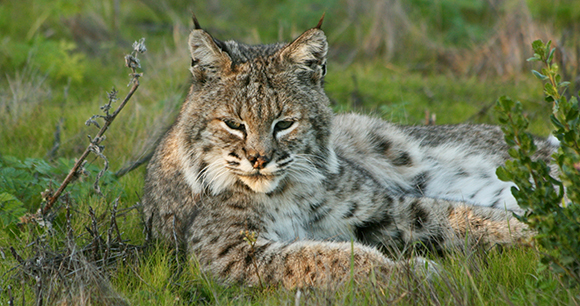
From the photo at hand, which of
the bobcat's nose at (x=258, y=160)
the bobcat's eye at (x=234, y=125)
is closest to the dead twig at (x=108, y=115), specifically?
the bobcat's eye at (x=234, y=125)

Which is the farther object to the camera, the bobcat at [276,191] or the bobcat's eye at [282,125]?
the bobcat's eye at [282,125]

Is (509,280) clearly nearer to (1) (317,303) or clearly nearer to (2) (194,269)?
(1) (317,303)

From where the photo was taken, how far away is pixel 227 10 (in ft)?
41.2

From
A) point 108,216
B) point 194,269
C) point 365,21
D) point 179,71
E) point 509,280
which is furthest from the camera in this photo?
point 365,21

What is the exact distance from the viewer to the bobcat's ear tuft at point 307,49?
3.76 meters

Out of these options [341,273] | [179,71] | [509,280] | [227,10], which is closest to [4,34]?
[179,71]

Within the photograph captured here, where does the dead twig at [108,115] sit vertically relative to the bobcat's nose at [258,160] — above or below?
above

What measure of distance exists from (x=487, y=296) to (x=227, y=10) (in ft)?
35.1

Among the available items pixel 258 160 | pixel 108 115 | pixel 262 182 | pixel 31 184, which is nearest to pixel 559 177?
pixel 258 160

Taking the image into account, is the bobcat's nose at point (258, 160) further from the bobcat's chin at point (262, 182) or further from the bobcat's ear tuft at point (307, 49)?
the bobcat's ear tuft at point (307, 49)

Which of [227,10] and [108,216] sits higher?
[227,10]

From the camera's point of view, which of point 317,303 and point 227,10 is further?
point 227,10

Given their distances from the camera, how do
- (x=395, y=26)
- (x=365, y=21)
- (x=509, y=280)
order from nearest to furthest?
(x=509, y=280) → (x=395, y=26) → (x=365, y=21)

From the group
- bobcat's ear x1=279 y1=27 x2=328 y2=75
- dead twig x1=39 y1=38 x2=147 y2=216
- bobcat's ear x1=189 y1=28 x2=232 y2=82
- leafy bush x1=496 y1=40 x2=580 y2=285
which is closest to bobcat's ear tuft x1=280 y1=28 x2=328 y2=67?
bobcat's ear x1=279 y1=27 x2=328 y2=75
